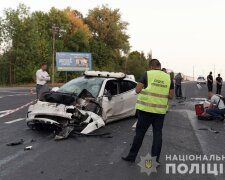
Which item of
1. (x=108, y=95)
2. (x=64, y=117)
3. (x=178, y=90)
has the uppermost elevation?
(x=108, y=95)

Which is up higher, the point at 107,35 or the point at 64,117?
the point at 107,35

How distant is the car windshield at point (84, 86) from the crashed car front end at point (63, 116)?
3.05 ft

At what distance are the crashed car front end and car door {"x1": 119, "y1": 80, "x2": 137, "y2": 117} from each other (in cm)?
240

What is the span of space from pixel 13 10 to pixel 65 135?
52464 millimetres

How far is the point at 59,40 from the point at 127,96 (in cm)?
5623

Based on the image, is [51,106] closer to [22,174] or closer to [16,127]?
[16,127]

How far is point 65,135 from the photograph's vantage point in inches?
360

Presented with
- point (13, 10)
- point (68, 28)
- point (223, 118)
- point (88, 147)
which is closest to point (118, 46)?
point (68, 28)

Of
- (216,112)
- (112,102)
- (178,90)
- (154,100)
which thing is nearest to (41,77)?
(112,102)

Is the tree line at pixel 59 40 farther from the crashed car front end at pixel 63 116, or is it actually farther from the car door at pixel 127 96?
the crashed car front end at pixel 63 116

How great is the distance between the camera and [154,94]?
22.3ft

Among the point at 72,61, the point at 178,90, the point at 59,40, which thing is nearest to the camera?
the point at 178,90

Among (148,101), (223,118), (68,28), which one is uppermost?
(68,28)

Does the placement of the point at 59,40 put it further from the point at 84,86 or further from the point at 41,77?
the point at 84,86
